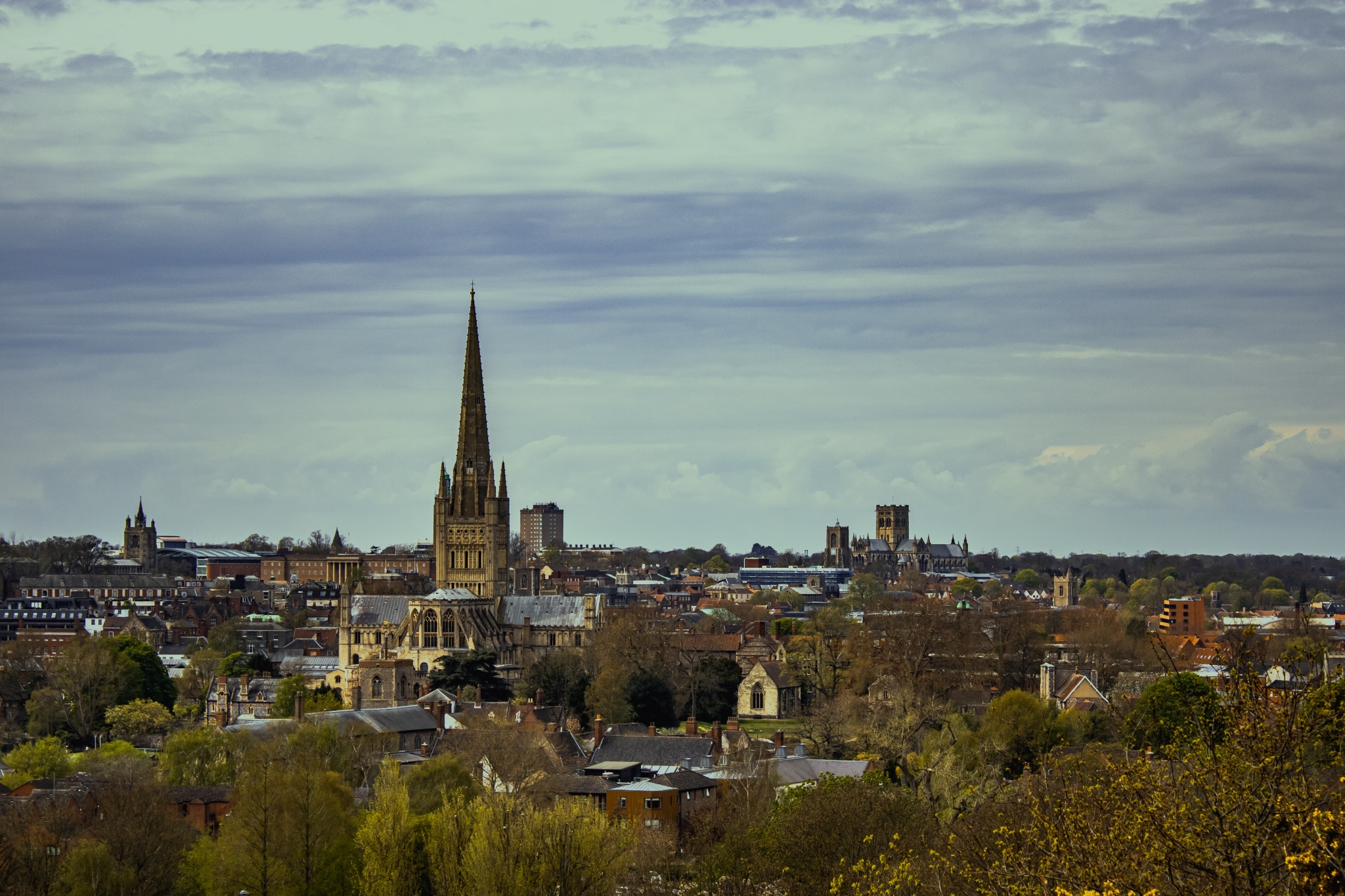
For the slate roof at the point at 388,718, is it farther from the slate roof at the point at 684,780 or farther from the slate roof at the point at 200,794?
the slate roof at the point at 684,780

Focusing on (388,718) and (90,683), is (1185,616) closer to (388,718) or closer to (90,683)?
(388,718)

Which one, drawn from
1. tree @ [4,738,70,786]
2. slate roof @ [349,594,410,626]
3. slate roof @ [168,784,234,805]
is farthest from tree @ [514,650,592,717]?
slate roof @ [168,784,234,805]

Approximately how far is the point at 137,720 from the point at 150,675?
1209 cm

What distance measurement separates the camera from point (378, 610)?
5017 inches

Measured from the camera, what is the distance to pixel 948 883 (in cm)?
3516

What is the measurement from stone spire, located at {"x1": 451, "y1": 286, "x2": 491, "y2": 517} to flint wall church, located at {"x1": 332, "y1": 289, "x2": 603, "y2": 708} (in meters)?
0.07

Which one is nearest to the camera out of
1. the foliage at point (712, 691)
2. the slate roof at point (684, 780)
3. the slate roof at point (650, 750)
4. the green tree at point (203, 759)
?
the slate roof at point (684, 780)

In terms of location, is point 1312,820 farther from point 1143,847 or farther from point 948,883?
point 948,883

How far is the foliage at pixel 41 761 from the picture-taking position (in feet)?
244

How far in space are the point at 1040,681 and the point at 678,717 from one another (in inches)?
805

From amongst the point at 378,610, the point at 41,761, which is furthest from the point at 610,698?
the point at 378,610

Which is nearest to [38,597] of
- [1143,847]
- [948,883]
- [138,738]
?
[138,738]

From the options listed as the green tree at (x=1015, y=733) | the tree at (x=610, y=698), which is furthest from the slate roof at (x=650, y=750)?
the tree at (x=610, y=698)

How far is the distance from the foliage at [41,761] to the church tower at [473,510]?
5718 centimetres
